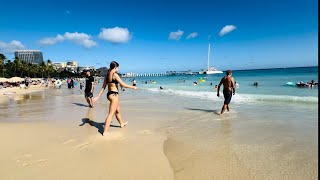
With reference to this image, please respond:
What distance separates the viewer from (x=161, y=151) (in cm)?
470

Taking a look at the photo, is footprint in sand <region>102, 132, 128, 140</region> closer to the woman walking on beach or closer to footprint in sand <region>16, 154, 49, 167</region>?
the woman walking on beach

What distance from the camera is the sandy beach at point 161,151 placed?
3705 millimetres

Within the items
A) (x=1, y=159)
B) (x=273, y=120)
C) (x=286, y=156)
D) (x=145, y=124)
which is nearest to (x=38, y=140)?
(x=1, y=159)

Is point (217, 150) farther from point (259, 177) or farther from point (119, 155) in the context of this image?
point (119, 155)

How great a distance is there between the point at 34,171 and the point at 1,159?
902 mm

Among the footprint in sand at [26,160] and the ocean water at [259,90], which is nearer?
the footprint in sand at [26,160]

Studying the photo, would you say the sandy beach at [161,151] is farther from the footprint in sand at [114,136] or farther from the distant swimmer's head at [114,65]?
the distant swimmer's head at [114,65]

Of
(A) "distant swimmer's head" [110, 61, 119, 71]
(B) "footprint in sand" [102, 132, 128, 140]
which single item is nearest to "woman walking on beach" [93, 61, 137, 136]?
(A) "distant swimmer's head" [110, 61, 119, 71]

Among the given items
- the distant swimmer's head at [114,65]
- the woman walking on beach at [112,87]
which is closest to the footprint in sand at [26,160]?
the woman walking on beach at [112,87]

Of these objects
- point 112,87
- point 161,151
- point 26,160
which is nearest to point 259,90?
point 112,87

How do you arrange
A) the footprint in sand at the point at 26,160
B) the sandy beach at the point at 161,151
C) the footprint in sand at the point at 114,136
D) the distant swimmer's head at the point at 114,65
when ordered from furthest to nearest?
the distant swimmer's head at the point at 114,65 < the footprint in sand at the point at 114,136 < the footprint in sand at the point at 26,160 < the sandy beach at the point at 161,151

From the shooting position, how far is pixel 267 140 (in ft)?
17.8

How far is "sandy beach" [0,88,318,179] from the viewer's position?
3.71 m

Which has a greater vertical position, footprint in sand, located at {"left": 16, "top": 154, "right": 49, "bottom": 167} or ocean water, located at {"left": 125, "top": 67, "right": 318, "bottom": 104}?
ocean water, located at {"left": 125, "top": 67, "right": 318, "bottom": 104}
